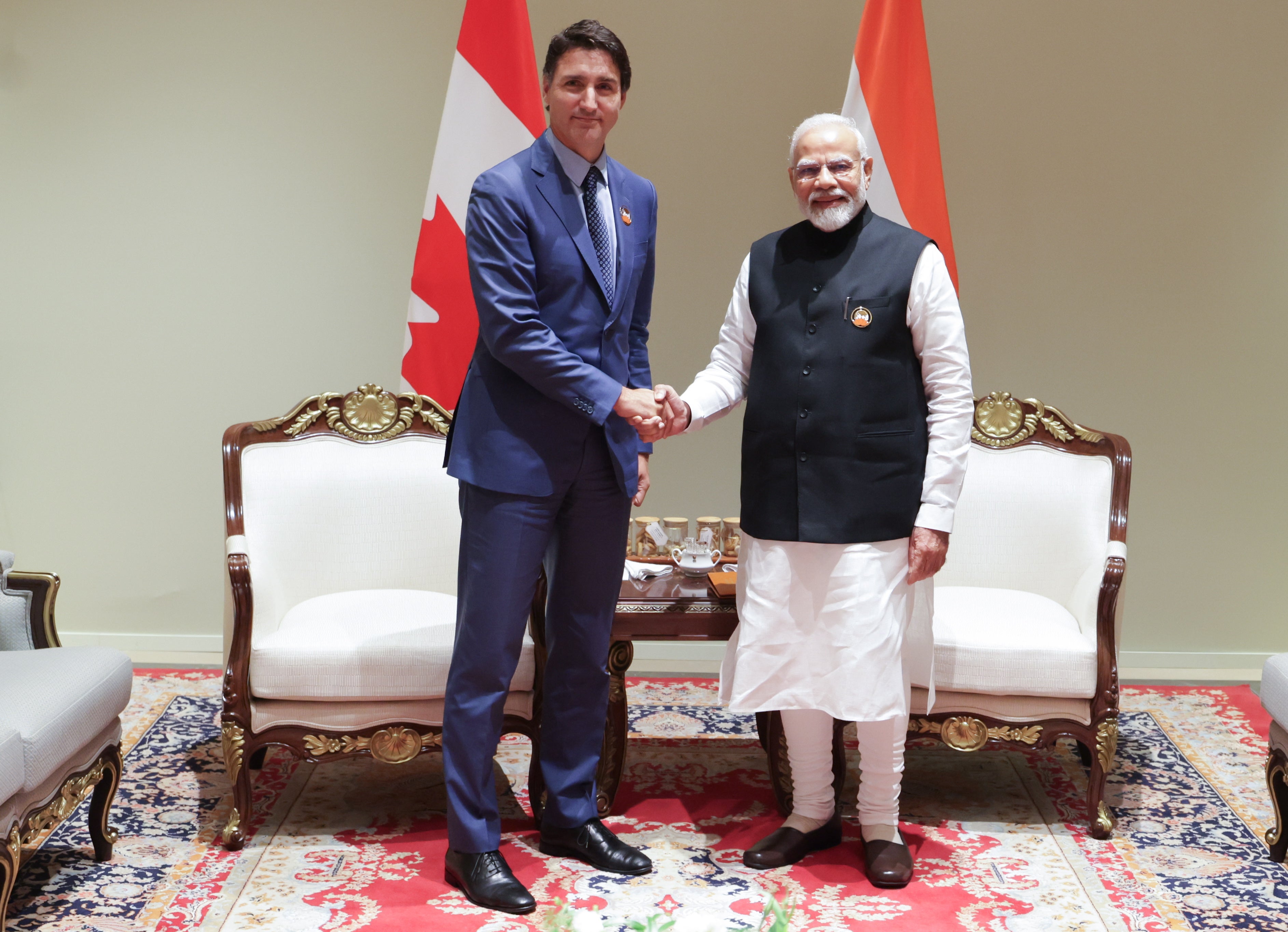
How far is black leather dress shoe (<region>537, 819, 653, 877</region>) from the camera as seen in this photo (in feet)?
8.66

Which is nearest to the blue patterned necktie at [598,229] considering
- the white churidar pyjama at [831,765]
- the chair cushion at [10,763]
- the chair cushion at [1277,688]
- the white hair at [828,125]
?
the white hair at [828,125]

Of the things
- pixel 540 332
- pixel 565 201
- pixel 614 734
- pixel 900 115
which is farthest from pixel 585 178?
pixel 900 115

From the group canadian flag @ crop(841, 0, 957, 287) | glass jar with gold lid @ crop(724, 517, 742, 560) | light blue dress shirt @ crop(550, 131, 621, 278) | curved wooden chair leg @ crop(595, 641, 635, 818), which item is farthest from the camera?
canadian flag @ crop(841, 0, 957, 287)

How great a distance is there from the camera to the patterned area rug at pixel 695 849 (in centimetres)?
246

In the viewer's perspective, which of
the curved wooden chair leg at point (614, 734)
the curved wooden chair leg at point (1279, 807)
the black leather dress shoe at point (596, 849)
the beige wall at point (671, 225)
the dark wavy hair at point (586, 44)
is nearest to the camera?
the dark wavy hair at point (586, 44)

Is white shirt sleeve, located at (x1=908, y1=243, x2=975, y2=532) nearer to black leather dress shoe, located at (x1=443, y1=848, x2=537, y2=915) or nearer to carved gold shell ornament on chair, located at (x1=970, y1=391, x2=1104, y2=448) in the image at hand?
carved gold shell ornament on chair, located at (x1=970, y1=391, x2=1104, y2=448)

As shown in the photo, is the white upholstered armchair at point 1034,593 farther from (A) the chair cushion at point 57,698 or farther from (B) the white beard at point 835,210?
(A) the chair cushion at point 57,698

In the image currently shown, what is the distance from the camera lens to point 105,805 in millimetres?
2668

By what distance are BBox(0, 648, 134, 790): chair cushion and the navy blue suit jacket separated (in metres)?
0.90

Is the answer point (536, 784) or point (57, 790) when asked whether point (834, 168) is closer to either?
point (536, 784)

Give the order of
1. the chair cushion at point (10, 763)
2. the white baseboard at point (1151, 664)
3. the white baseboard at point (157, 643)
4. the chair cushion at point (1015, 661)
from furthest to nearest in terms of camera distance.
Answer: the white baseboard at point (157, 643) < the white baseboard at point (1151, 664) < the chair cushion at point (1015, 661) < the chair cushion at point (10, 763)

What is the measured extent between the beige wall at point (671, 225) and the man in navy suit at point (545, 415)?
1849 mm

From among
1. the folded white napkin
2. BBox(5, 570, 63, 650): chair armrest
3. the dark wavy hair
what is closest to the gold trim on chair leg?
BBox(5, 570, 63, 650): chair armrest

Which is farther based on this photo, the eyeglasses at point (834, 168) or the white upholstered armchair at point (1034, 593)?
the white upholstered armchair at point (1034, 593)
